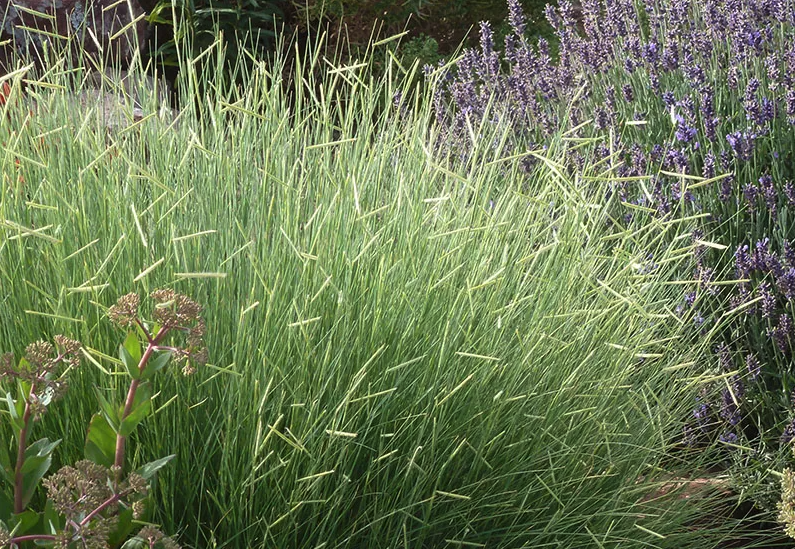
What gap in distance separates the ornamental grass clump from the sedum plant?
1037 mm

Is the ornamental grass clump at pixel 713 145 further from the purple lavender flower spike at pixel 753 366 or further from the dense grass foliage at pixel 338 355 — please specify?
the dense grass foliage at pixel 338 355

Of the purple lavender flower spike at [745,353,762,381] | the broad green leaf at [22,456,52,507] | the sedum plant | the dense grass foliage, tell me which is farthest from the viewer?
the purple lavender flower spike at [745,353,762,381]

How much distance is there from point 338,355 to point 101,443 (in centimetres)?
40

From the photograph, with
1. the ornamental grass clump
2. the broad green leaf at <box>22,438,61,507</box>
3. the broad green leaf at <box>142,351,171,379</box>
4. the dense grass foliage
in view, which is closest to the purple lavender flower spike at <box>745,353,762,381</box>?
the ornamental grass clump

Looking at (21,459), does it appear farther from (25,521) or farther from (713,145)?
(713,145)

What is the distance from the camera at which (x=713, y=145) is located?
9.93 ft

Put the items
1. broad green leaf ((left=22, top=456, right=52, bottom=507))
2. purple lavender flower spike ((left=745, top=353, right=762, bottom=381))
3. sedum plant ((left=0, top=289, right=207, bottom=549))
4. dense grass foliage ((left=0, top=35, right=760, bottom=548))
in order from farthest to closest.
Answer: purple lavender flower spike ((left=745, top=353, right=762, bottom=381)), dense grass foliage ((left=0, top=35, right=760, bottom=548)), broad green leaf ((left=22, top=456, right=52, bottom=507)), sedum plant ((left=0, top=289, right=207, bottom=549))

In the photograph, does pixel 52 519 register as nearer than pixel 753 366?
Yes

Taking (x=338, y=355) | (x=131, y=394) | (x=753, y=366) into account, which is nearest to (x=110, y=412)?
(x=131, y=394)

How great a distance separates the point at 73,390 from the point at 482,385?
68cm

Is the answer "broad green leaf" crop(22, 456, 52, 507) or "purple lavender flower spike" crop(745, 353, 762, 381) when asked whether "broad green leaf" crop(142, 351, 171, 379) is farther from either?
"purple lavender flower spike" crop(745, 353, 762, 381)

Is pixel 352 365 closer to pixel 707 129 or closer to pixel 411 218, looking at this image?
pixel 411 218

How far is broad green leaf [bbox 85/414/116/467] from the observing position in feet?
4.08

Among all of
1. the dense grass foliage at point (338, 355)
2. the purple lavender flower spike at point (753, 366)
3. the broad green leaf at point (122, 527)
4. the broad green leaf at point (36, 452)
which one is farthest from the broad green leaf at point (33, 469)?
the purple lavender flower spike at point (753, 366)
